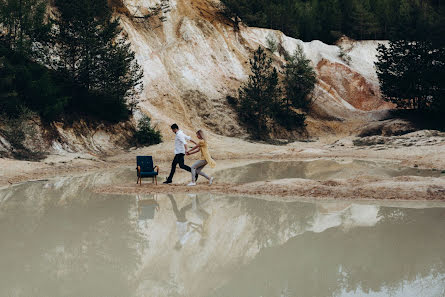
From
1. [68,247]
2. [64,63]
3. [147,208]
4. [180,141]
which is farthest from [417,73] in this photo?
[68,247]

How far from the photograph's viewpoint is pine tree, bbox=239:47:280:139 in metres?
37.8

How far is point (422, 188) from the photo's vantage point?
12703 mm

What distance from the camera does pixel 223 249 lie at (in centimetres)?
789

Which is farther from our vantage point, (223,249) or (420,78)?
(420,78)

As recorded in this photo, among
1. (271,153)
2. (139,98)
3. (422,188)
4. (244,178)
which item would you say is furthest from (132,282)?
(139,98)

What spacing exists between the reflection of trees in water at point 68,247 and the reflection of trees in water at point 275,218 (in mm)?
2295

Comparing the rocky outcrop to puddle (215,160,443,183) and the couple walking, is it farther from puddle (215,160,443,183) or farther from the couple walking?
the couple walking

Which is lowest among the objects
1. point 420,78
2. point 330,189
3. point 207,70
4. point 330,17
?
point 330,189

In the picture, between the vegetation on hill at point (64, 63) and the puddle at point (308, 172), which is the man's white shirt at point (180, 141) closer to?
the puddle at point (308, 172)

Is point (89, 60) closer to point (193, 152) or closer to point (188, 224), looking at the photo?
point (193, 152)

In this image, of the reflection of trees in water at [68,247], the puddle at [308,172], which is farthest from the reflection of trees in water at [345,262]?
the puddle at [308,172]

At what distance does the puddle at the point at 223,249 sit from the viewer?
6152 millimetres

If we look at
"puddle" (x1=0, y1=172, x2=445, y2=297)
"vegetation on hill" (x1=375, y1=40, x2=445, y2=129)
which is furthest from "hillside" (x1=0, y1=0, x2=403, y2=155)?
"puddle" (x1=0, y1=172, x2=445, y2=297)

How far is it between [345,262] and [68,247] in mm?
4481
